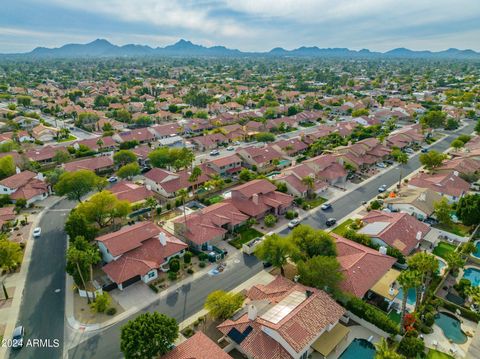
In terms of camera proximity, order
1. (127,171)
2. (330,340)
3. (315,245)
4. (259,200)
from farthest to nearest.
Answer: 1. (127,171)
2. (259,200)
3. (315,245)
4. (330,340)

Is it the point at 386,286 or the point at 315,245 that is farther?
the point at 315,245

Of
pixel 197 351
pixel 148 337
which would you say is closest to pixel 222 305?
pixel 197 351

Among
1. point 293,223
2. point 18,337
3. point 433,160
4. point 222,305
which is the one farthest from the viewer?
point 433,160

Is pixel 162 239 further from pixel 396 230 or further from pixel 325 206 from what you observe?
pixel 396 230

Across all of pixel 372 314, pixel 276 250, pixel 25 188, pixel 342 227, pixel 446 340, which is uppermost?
pixel 276 250

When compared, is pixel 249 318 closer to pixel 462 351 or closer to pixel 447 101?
pixel 462 351

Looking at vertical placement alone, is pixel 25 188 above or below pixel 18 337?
above

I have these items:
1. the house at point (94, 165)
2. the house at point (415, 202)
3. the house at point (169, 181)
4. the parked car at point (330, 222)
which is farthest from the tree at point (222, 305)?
the house at point (94, 165)

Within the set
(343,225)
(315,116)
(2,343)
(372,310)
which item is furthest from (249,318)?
(315,116)
